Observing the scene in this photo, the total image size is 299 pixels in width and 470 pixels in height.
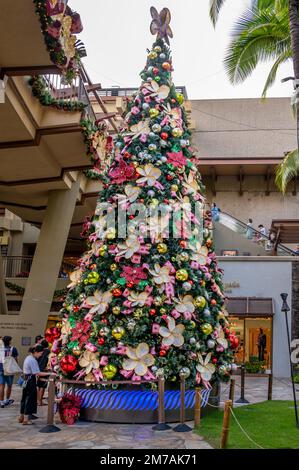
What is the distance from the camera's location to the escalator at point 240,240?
2426 centimetres

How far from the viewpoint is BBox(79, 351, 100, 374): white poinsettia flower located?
32.8ft

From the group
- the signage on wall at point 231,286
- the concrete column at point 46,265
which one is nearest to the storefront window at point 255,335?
the signage on wall at point 231,286

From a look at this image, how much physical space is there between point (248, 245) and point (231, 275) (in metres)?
1.89

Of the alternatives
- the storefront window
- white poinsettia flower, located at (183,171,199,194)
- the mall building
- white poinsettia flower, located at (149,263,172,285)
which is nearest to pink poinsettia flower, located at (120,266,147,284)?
white poinsettia flower, located at (149,263,172,285)

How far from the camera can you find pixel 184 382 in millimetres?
9852

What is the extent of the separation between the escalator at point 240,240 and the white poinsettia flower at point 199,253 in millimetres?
13366

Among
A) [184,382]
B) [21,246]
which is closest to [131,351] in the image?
[184,382]

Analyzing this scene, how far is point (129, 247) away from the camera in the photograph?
10.5 m

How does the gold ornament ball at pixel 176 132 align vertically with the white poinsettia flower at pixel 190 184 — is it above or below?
above

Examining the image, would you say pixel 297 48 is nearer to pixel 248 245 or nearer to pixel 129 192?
pixel 129 192

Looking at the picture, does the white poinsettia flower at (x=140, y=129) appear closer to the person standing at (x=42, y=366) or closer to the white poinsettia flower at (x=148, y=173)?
the white poinsettia flower at (x=148, y=173)

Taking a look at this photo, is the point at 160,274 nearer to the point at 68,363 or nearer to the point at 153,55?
the point at 68,363

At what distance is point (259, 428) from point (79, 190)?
14.5 m

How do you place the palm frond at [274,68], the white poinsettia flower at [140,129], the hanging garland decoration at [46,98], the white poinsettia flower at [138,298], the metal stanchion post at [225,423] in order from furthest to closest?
1. the palm frond at [274,68]
2. the hanging garland decoration at [46,98]
3. the white poinsettia flower at [140,129]
4. the white poinsettia flower at [138,298]
5. the metal stanchion post at [225,423]
